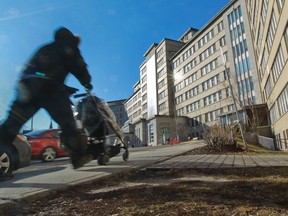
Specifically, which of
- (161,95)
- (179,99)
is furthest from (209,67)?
(161,95)

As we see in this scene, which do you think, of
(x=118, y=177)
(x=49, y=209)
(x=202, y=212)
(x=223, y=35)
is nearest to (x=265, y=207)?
(x=202, y=212)

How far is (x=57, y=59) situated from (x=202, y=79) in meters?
62.4

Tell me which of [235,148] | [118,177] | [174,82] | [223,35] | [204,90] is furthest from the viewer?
[174,82]

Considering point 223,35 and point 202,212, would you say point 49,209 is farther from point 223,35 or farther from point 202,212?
point 223,35

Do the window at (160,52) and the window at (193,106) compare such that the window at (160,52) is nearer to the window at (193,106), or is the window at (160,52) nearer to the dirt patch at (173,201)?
the window at (193,106)

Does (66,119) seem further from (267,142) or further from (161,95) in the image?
(161,95)

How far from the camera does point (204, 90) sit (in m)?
61.4

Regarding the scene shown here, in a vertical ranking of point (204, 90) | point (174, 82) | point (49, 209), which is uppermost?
point (174, 82)

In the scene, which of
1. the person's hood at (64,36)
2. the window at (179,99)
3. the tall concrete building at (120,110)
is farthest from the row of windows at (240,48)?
the tall concrete building at (120,110)

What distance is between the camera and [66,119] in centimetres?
204

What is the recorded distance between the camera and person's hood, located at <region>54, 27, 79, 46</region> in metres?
2.05

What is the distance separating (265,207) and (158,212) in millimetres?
837

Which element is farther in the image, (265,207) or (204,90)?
(204,90)

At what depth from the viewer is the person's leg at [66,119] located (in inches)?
79.0
